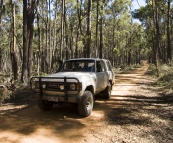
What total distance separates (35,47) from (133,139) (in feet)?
115

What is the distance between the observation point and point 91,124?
5605mm

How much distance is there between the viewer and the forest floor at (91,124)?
465cm

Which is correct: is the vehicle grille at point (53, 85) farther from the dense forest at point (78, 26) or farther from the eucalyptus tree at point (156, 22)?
the eucalyptus tree at point (156, 22)

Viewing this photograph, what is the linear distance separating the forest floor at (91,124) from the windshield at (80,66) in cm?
151

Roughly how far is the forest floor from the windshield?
1511 millimetres

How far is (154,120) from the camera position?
602 cm

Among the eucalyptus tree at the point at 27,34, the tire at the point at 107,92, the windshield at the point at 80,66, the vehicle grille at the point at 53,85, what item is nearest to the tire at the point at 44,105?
the vehicle grille at the point at 53,85

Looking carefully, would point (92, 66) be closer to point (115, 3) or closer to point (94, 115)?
point (94, 115)

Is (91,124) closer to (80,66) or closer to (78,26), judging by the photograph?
(80,66)

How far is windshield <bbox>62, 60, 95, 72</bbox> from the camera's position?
730 centimetres

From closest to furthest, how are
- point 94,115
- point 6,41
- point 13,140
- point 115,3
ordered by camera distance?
point 13,140
point 94,115
point 115,3
point 6,41

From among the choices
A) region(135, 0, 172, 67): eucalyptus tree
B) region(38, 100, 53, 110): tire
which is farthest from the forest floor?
region(135, 0, 172, 67): eucalyptus tree

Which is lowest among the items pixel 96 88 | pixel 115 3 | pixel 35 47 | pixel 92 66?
pixel 96 88

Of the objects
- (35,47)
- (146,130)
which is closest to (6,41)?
(35,47)
